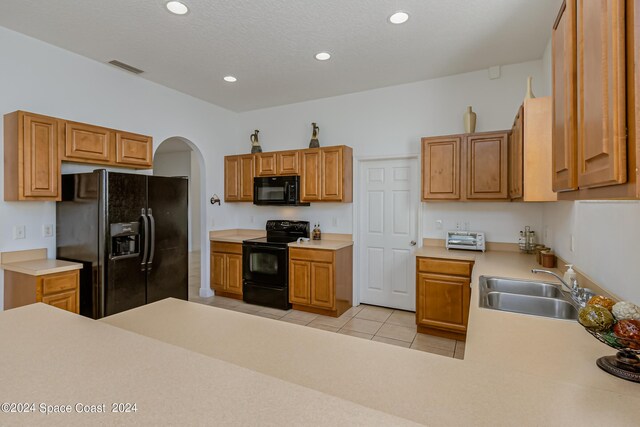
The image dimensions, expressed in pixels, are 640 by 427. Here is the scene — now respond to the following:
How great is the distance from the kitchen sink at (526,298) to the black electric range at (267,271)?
253cm

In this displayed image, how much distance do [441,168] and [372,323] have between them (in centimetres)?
197

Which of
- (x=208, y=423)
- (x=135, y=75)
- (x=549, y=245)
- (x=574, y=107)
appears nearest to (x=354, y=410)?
(x=208, y=423)

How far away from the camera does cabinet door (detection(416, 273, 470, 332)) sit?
10.3ft

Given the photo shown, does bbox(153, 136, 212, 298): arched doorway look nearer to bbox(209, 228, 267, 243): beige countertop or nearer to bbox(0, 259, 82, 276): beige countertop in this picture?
bbox(209, 228, 267, 243): beige countertop

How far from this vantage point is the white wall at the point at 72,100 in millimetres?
2822

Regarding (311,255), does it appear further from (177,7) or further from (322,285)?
(177,7)

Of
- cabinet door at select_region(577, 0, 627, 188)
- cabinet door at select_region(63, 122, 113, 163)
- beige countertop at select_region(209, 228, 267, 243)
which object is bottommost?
beige countertop at select_region(209, 228, 267, 243)

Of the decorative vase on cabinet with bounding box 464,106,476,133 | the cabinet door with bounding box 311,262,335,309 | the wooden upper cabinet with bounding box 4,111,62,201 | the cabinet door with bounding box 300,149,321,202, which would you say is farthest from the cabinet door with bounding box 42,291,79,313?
the decorative vase on cabinet with bounding box 464,106,476,133

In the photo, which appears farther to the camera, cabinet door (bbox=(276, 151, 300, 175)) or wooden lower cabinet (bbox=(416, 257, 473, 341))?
cabinet door (bbox=(276, 151, 300, 175))

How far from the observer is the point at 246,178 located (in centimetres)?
488

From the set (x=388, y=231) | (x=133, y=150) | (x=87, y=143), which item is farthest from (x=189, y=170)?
(x=388, y=231)

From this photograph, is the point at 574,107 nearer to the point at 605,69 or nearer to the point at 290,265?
the point at 605,69

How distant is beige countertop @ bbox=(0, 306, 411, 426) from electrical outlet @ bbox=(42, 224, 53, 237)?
2543mm

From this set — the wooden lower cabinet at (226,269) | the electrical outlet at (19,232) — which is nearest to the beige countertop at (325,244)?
the wooden lower cabinet at (226,269)
